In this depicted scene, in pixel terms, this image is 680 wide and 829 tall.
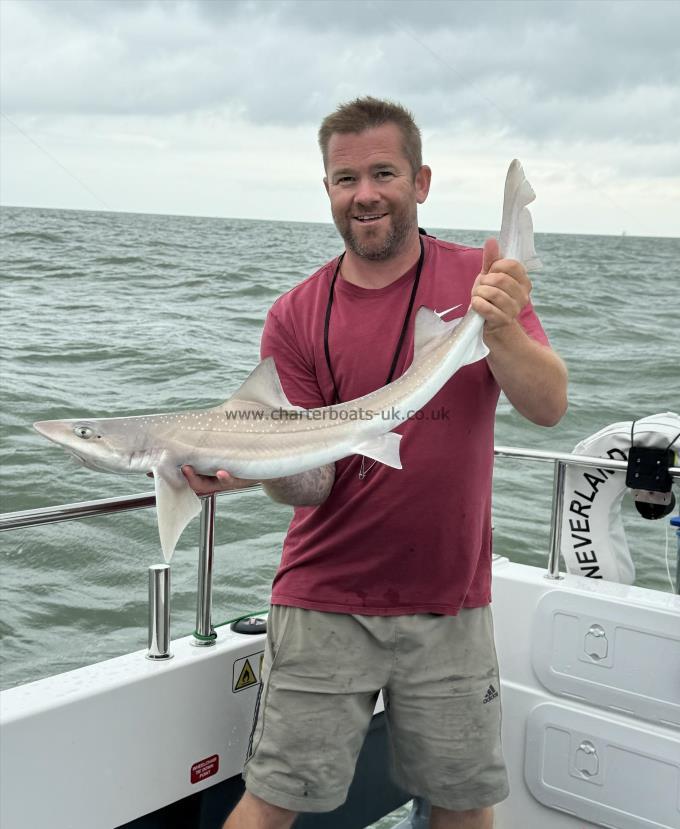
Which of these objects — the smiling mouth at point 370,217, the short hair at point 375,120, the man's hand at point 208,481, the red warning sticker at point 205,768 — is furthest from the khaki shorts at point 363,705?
the short hair at point 375,120

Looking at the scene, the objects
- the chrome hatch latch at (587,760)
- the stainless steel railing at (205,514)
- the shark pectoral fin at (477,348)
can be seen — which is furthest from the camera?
the chrome hatch latch at (587,760)

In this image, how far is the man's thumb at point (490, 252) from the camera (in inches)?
79.0

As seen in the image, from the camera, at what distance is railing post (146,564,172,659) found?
2.50 metres

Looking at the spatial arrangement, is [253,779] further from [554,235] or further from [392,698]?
[554,235]

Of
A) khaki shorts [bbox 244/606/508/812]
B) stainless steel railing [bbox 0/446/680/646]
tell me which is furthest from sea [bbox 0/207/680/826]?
khaki shorts [bbox 244/606/508/812]

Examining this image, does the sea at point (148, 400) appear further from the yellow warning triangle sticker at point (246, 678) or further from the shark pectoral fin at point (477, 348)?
the shark pectoral fin at point (477, 348)

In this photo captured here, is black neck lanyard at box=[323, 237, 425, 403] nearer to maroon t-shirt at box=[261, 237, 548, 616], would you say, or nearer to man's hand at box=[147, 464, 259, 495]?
maroon t-shirt at box=[261, 237, 548, 616]

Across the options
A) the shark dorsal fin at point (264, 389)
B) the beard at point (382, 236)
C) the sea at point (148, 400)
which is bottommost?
the sea at point (148, 400)

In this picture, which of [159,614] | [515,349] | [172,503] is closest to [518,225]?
[515,349]

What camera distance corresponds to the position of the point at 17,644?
6.65 m

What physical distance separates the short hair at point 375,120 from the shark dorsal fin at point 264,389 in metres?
0.78

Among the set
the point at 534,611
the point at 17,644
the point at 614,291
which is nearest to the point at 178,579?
the point at 17,644

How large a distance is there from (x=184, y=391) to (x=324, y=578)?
35.5 ft

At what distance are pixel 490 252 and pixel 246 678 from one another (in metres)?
1.47
